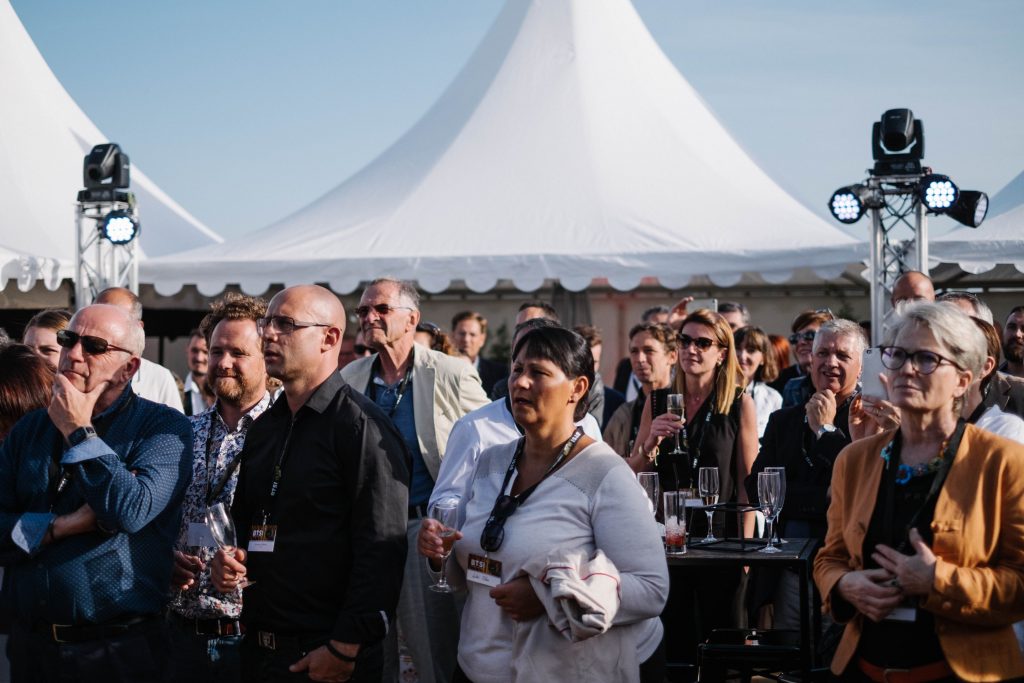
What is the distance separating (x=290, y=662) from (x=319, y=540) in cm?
33

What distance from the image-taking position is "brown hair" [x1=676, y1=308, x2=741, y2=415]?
5.27 meters

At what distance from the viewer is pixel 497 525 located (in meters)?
2.92

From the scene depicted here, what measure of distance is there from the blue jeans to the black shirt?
11.5 inches

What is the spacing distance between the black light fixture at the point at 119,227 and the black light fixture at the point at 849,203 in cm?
561

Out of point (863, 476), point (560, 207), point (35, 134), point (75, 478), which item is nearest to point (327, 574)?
point (75, 478)

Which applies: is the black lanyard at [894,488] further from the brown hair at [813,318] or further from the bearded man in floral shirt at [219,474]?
the brown hair at [813,318]

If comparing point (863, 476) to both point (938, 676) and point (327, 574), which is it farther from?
point (327, 574)

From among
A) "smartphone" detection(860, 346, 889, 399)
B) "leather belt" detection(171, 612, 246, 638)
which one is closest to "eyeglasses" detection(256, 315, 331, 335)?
"leather belt" detection(171, 612, 246, 638)

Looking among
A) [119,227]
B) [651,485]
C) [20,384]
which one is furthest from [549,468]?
[119,227]

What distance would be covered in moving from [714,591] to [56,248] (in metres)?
8.07

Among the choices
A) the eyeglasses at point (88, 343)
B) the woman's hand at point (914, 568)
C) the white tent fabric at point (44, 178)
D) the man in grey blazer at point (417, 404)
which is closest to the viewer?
the woman's hand at point (914, 568)

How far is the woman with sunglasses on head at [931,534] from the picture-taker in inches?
103

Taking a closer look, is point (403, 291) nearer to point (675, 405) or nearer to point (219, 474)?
point (675, 405)

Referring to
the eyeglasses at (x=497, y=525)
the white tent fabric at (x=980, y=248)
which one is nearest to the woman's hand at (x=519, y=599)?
the eyeglasses at (x=497, y=525)
